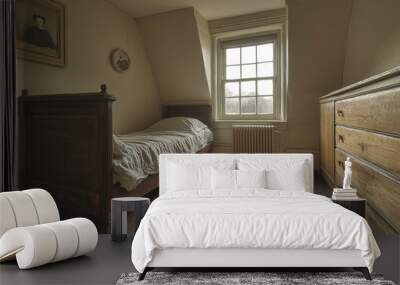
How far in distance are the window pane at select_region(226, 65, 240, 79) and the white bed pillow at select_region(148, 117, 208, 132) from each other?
84 cm

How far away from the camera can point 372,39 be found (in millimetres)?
3953

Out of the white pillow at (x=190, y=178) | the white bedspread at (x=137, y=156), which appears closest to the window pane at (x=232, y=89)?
the white bedspread at (x=137, y=156)

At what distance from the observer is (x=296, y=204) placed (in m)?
1.95

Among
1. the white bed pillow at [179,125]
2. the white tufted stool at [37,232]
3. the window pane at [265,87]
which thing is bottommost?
the white tufted stool at [37,232]

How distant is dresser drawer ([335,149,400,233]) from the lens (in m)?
1.91

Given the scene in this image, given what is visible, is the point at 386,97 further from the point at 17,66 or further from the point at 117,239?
the point at 17,66

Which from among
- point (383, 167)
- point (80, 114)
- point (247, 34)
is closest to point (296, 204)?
point (383, 167)

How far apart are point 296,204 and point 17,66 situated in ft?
8.82

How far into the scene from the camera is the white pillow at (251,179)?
2.42 meters

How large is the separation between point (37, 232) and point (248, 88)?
162 inches

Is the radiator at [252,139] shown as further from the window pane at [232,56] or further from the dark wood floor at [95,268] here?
the dark wood floor at [95,268]

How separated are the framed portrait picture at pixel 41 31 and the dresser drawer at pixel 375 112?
274 centimetres

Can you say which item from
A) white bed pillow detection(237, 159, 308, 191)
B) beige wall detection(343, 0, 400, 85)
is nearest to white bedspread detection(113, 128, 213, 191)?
white bed pillow detection(237, 159, 308, 191)

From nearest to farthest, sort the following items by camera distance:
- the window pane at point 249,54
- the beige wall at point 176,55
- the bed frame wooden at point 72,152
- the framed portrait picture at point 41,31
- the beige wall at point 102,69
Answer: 1. the bed frame wooden at point 72,152
2. the framed portrait picture at point 41,31
3. the beige wall at point 102,69
4. the beige wall at point 176,55
5. the window pane at point 249,54
